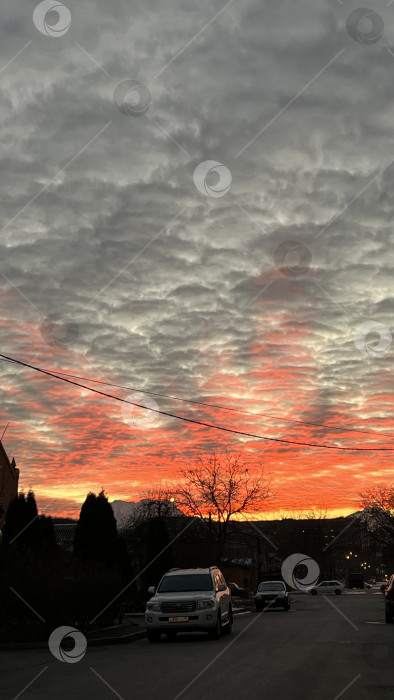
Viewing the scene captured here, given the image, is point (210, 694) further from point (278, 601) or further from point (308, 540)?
point (308, 540)

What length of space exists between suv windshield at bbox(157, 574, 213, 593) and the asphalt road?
129cm

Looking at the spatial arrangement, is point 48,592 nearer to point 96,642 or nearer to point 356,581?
point 96,642

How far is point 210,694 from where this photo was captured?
30.8 feet

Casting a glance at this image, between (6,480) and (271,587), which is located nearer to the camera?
(271,587)

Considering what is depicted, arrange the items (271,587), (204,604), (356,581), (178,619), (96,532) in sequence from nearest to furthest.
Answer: (178,619) → (204,604) → (96,532) → (271,587) → (356,581)

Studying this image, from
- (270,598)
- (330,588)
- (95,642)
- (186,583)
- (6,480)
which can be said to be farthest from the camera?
(330,588)

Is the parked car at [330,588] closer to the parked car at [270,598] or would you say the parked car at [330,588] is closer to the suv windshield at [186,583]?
the parked car at [270,598]

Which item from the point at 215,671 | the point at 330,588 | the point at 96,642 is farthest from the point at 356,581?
the point at 215,671

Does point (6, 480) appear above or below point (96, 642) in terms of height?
above

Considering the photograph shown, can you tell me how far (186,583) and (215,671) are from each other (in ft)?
25.7

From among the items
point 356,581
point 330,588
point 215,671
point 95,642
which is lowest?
point 215,671

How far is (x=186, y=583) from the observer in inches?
769

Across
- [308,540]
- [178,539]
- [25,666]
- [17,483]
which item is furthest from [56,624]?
[308,540]

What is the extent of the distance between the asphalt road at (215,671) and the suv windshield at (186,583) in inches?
50.7
